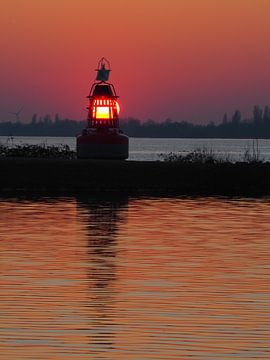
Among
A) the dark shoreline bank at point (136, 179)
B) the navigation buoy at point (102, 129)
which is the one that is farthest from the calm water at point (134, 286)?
the navigation buoy at point (102, 129)

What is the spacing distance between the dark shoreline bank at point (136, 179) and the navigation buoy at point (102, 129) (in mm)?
10432

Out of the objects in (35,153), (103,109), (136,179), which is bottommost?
(136,179)

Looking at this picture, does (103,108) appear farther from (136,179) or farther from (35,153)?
(136,179)

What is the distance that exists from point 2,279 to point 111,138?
1921 inches

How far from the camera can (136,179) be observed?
59125 mm

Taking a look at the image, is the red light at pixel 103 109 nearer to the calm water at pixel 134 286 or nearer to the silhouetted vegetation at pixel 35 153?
the silhouetted vegetation at pixel 35 153

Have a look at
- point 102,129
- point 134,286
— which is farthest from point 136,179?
point 134,286

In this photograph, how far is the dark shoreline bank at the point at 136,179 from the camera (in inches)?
2273

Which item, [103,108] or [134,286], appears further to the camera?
[103,108]

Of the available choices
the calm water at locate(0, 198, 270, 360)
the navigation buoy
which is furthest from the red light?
the calm water at locate(0, 198, 270, 360)

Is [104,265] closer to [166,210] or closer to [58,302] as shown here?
[58,302]

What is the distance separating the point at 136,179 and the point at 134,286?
37032 millimetres

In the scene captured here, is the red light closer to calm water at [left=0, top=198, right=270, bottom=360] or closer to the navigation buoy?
the navigation buoy

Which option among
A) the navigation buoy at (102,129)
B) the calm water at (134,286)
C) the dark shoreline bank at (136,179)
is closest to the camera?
the calm water at (134,286)
